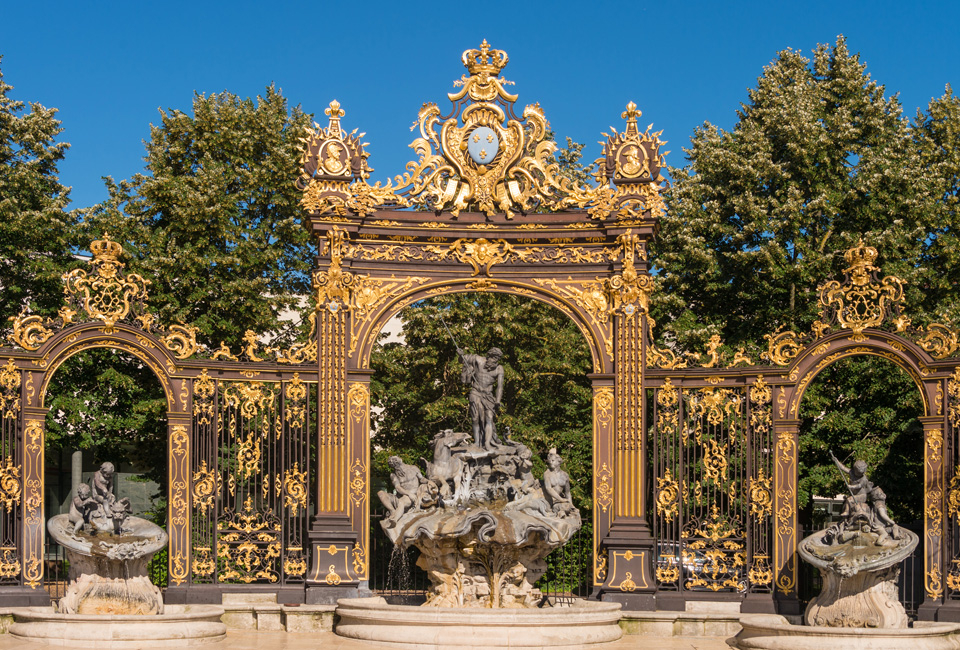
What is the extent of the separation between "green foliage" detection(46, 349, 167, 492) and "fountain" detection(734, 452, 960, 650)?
11.8 meters

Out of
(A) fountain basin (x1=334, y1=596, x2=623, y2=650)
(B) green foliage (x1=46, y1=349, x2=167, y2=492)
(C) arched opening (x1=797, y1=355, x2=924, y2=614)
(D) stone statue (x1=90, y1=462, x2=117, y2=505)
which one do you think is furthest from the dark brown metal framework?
(B) green foliage (x1=46, y1=349, x2=167, y2=492)

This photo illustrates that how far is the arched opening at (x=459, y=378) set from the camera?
2495 cm

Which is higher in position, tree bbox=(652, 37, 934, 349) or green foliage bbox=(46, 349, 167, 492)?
tree bbox=(652, 37, 934, 349)

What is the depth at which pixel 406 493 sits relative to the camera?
57.5 feet

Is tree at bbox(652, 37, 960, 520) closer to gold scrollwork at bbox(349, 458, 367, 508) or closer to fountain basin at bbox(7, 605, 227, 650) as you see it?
gold scrollwork at bbox(349, 458, 367, 508)

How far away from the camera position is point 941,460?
55.4ft

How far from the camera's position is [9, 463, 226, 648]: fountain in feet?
50.2

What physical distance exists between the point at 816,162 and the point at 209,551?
1403cm

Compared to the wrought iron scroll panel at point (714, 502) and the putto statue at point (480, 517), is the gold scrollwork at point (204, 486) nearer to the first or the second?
the putto statue at point (480, 517)

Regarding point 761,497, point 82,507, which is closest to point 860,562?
point 761,497

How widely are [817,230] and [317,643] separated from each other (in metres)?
13.4

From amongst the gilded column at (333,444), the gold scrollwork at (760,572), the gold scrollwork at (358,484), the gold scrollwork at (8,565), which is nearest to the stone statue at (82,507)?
the gold scrollwork at (8,565)

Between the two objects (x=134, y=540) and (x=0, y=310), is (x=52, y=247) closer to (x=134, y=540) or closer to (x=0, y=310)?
(x=0, y=310)

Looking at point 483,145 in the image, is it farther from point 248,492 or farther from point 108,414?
point 108,414
